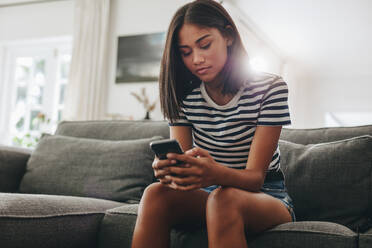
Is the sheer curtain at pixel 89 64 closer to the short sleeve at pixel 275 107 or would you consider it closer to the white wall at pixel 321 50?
the white wall at pixel 321 50

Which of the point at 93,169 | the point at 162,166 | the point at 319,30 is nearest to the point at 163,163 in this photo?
the point at 162,166

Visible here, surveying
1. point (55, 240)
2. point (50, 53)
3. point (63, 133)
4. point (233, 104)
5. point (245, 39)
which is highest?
point (245, 39)

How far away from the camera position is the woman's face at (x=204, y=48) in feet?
3.99

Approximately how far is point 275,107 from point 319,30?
5.02 meters

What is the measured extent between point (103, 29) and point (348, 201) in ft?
13.3

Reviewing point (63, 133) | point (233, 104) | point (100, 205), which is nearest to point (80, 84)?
point (63, 133)

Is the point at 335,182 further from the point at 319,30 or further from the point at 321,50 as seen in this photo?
the point at 321,50

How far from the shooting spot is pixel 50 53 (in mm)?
5449

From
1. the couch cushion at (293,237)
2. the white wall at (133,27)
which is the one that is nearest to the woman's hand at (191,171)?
the couch cushion at (293,237)

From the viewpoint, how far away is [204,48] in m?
1.23

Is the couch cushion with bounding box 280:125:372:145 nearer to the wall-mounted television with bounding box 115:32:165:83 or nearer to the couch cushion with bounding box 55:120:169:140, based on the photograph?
the couch cushion with bounding box 55:120:169:140

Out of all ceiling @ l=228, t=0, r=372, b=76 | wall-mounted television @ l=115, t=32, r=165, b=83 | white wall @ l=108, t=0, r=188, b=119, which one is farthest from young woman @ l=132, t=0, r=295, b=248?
ceiling @ l=228, t=0, r=372, b=76

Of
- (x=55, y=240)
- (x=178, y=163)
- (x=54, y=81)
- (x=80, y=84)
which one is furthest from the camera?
(x=54, y=81)

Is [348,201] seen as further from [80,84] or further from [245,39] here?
[245,39]
